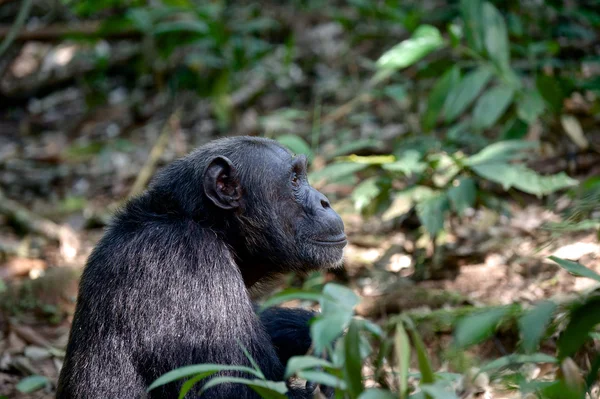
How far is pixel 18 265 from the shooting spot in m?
9.41

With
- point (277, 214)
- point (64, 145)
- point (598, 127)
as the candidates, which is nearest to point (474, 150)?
point (598, 127)

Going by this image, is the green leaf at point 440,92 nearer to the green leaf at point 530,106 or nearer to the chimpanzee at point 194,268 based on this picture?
the green leaf at point 530,106

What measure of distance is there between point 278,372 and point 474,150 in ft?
17.2

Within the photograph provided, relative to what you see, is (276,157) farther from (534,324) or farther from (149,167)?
(149,167)

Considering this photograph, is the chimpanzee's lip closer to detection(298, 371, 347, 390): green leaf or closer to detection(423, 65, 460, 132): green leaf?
detection(298, 371, 347, 390): green leaf

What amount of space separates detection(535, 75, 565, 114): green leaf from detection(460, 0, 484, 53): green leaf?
101 centimetres

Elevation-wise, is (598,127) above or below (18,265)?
above

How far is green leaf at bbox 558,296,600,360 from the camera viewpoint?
3.12 m

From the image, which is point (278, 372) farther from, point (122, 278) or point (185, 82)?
point (185, 82)

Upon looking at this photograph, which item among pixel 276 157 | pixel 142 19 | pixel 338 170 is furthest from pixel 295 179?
pixel 142 19

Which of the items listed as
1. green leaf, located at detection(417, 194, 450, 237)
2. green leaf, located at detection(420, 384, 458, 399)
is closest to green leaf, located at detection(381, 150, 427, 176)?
green leaf, located at detection(417, 194, 450, 237)

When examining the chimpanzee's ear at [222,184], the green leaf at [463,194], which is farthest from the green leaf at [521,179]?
the chimpanzee's ear at [222,184]

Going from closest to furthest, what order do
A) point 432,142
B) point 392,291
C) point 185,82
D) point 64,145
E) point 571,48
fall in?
point 392,291, point 432,142, point 571,48, point 185,82, point 64,145

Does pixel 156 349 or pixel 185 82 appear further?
pixel 185 82
